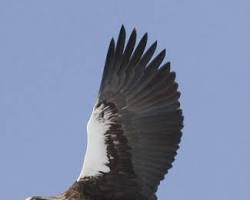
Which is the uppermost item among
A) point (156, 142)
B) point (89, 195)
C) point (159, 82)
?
point (159, 82)

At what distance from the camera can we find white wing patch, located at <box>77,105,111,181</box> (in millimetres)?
15328

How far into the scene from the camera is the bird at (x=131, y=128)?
15484 millimetres

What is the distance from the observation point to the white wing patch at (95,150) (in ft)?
50.3

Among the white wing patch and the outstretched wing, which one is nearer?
the white wing patch

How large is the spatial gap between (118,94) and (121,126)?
2.04 feet

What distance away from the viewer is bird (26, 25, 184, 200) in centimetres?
1548

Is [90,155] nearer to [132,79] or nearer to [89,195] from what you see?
[89,195]

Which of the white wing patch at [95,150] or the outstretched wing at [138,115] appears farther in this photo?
the outstretched wing at [138,115]

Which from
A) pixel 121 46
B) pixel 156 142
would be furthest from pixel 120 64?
pixel 156 142

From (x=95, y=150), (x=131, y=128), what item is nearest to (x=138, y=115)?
(x=131, y=128)

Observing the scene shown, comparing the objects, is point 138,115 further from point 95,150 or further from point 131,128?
point 95,150

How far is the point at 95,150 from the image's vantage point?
604 inches

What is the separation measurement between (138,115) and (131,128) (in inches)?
13.3

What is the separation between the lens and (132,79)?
16.5 m
